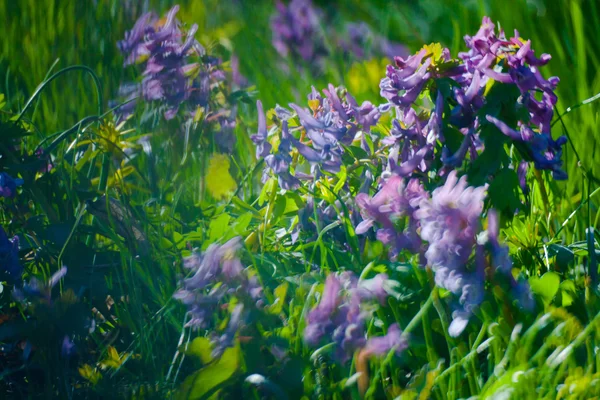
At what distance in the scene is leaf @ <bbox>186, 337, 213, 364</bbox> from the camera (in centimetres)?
107

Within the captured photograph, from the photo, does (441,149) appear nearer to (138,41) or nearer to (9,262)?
(9,262)

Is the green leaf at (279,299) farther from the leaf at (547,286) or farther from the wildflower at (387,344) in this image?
the leaf at (547,286)

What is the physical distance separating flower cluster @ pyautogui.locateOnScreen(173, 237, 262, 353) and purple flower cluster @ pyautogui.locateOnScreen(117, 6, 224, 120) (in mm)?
771

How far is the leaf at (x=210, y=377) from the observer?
1.04m

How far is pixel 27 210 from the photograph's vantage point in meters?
1.66

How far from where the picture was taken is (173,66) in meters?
1.82

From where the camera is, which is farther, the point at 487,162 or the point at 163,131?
the point at 163,131

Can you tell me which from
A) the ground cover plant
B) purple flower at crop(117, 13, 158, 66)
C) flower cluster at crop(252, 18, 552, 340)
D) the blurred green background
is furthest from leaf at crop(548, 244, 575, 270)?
purple flower at crop(117, 13, 158, 66)

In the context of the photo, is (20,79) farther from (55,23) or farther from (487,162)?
(487,162)

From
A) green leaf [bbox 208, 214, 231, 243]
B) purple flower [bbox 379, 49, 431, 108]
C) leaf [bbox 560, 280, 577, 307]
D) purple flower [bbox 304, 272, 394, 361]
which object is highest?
purple flower [bbox 379, 49, 431, 108]

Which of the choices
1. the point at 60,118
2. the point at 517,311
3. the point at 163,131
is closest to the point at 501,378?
the point at 517,311

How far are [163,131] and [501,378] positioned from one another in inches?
55.4

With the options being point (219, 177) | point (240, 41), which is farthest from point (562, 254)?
point (240, 41)

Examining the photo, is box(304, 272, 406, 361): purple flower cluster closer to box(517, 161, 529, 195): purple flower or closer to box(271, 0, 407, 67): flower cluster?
box(517, 161, 529, 195): purple flower
